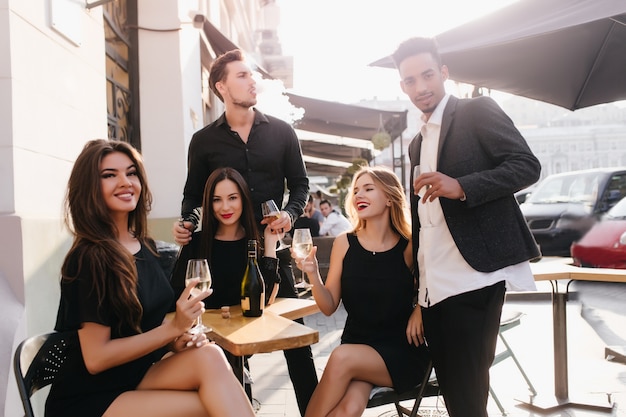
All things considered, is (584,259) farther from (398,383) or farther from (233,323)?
(233,323)

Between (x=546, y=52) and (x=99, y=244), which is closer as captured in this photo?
(x=99, y=244)

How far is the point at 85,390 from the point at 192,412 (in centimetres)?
37

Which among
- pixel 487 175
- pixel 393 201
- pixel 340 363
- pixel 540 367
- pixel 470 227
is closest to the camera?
pixel 487 175

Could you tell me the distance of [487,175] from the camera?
2.12m

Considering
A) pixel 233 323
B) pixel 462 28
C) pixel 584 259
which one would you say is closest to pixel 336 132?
pixel 584 259

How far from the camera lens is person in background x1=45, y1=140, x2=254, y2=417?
188 cm

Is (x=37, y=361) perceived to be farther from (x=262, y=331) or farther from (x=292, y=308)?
(x=292, y=308)

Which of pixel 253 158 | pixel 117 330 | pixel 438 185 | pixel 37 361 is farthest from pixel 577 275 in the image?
pixel 37 361

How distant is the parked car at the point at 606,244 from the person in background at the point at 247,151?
5.55 meters

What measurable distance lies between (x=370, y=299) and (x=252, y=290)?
0.60m

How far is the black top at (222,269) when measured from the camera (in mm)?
2986

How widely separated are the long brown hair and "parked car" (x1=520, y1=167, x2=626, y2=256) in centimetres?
805

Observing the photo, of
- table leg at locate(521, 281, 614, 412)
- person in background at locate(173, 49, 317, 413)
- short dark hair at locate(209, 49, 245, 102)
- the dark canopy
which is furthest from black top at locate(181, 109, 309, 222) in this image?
the dark canopy

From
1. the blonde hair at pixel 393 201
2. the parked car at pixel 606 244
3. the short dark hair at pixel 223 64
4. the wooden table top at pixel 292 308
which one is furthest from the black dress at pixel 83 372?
the parked car at pixel 606 244
